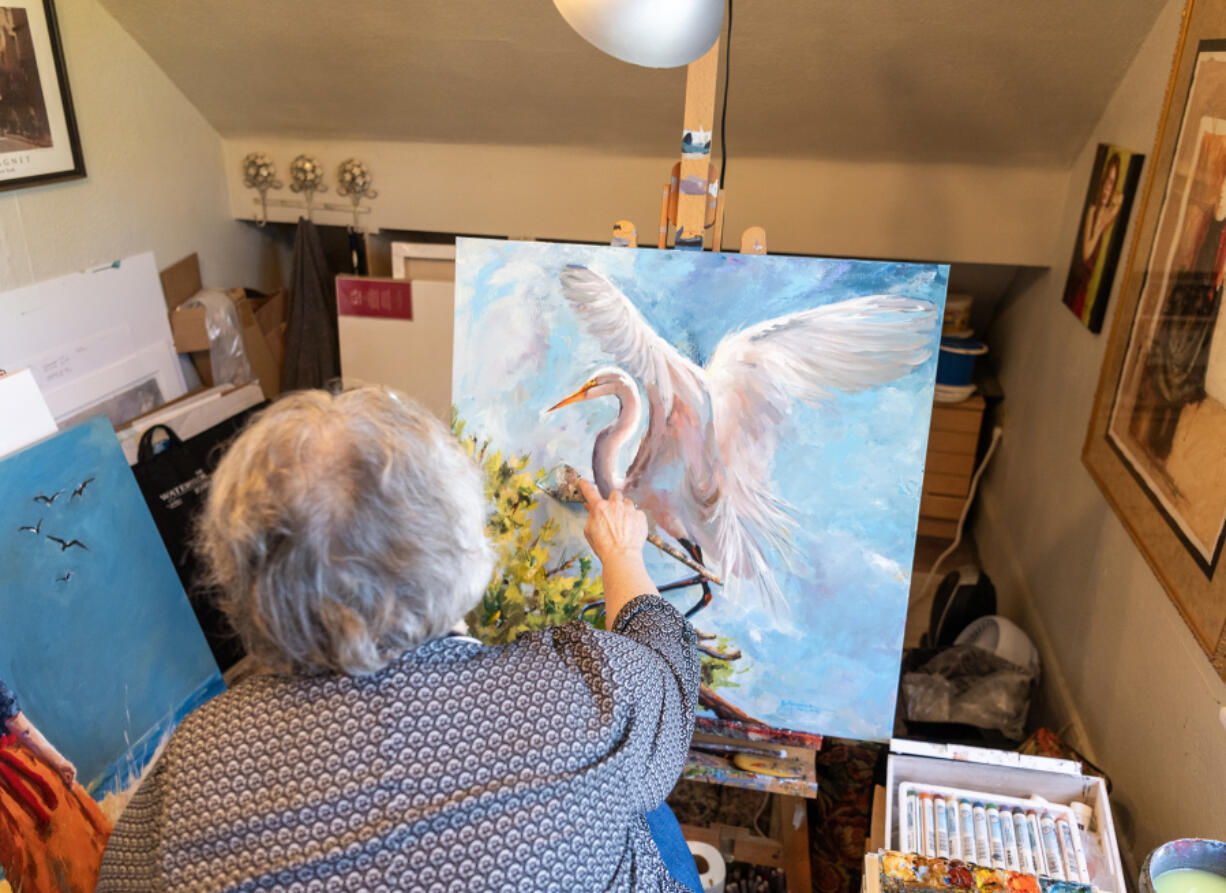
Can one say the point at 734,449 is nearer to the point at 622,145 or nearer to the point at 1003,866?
the point at 1003,866

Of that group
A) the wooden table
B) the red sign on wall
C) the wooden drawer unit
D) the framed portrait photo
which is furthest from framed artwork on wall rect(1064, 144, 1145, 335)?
the framed portrait photo

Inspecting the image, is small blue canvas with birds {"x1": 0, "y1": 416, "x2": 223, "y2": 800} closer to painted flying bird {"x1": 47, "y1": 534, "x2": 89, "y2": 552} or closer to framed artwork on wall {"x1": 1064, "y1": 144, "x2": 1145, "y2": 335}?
painted flying bird {"x1": 47, "y1": 534, "x2": 89, "y2": 552}

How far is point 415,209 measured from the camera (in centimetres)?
271

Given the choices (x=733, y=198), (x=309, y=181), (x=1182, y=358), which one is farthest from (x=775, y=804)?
(x=309, y=181)

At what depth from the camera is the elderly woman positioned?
2.52 feet

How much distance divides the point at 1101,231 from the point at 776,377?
114cm

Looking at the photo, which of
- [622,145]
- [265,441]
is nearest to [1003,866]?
[265,441]

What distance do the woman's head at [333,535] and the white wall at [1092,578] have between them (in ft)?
3.82

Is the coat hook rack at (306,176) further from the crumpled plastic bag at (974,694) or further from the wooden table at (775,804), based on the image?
the crumpled plastic bag at (974,694)

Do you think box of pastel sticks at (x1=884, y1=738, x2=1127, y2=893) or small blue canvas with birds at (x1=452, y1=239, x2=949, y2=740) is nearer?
box of pastel sticks at (x1=884, y1=738, x2=1127, y2=893)

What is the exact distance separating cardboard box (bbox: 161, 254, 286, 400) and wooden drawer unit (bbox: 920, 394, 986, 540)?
2.18 metres

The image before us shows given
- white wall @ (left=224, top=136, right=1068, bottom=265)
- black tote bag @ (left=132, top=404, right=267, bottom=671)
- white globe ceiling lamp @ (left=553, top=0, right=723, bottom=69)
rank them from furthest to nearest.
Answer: white wall @ (left=224, top=136, right=1068, bottom=265) → black tote bag @ (left=132, top=404, right=267, bottom=671) → white globe ceiling lamp @ (left=553, top=0, right=723, bottom=69)

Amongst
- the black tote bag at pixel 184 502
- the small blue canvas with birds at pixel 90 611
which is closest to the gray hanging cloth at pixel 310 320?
the black tote bag at pixel 184 502

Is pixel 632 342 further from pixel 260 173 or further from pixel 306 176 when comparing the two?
pixel 260 173
